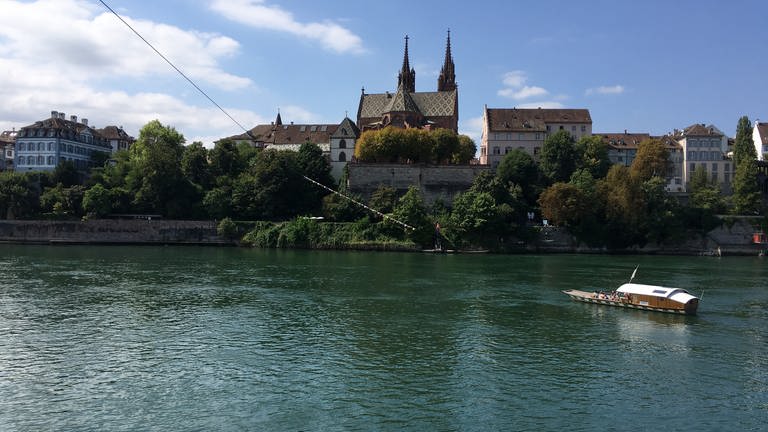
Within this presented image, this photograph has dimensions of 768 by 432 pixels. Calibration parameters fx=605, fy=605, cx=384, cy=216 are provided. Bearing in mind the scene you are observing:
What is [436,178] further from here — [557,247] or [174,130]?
[174,130]

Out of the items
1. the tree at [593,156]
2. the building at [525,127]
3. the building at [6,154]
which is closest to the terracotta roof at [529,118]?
the building at [525,127]

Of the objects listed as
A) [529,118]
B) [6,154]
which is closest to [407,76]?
[529,118]

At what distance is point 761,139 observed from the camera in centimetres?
8319

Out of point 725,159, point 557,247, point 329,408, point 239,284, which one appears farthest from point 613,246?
point 329,408

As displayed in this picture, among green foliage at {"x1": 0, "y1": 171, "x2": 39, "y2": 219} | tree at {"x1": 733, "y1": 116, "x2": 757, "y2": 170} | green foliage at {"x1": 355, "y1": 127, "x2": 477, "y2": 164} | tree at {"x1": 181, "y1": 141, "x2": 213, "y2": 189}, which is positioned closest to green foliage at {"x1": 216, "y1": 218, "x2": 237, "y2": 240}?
tree at {"x1": 181, "y1": 141, "x2": 213, "y2": 189}

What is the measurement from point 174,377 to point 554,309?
699 inches

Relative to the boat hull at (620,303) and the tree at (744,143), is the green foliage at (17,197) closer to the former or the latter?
the boat hull at (620,303)

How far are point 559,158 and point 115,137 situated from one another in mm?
68172

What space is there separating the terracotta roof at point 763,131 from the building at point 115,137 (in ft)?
304

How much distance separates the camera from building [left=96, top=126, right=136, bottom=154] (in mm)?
94938

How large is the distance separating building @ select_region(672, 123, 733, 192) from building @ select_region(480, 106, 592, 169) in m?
12.4

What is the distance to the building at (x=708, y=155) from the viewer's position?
76000mm

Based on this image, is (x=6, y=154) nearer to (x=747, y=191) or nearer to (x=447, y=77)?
(x=447, y=77)

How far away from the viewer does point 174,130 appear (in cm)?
8006
